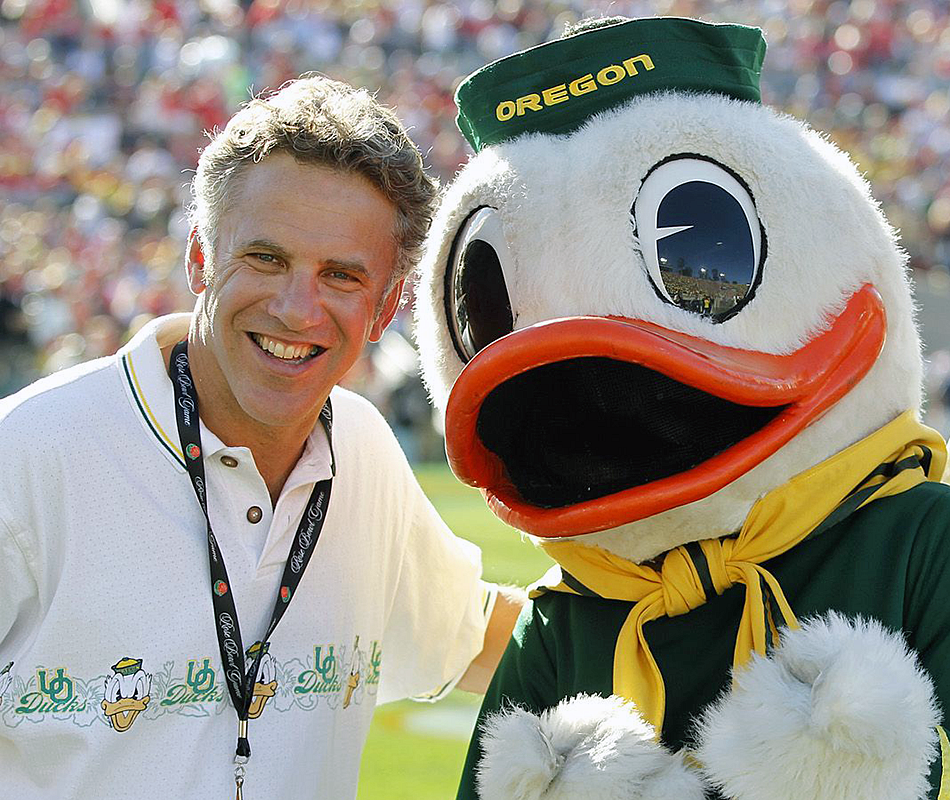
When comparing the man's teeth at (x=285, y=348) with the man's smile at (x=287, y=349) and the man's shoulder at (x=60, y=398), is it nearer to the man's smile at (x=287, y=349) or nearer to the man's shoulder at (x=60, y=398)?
the man's smile at (x=287, y=349)

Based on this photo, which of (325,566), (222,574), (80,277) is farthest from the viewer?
(80,277)

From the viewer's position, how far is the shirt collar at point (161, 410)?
2461 mm

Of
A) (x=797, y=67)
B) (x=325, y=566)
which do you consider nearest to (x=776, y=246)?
(x=325, y=566)

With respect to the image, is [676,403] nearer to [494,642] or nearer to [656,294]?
[656,294]

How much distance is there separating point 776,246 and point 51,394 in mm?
1310

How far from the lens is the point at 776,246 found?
2.02m

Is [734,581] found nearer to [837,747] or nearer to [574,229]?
[837,747]

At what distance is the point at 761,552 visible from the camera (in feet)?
6.67

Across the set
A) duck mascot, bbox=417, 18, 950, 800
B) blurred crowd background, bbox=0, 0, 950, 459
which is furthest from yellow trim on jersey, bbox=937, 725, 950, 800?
blurred crowd background, bbox=0, 0, 950, 459

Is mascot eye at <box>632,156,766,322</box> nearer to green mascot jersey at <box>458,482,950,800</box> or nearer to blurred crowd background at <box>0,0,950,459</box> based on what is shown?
green mascot jersey at <box>458,482,950,800</box>

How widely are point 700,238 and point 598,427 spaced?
0.35m

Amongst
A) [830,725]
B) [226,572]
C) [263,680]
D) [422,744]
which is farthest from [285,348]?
[422,744]

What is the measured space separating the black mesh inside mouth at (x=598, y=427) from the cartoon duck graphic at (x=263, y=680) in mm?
590

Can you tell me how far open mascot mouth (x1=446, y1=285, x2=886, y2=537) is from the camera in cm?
193
